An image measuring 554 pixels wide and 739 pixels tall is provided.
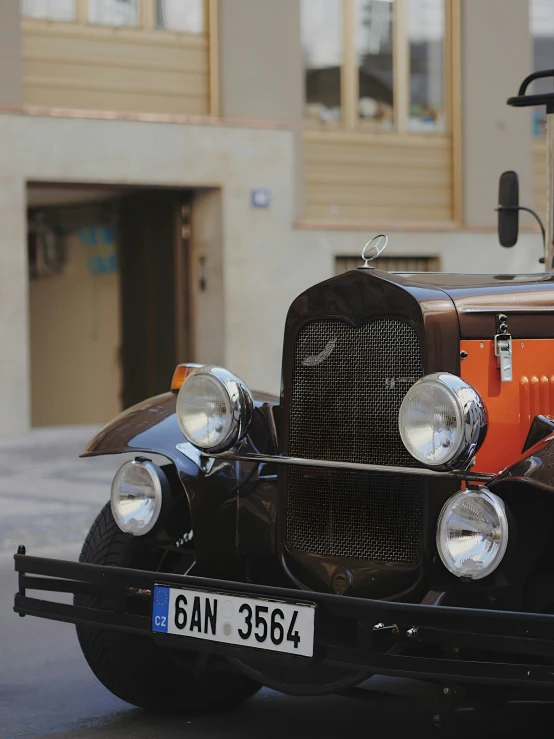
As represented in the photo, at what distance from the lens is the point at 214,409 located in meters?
4.17

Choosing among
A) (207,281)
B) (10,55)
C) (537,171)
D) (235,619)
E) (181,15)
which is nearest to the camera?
(235,619)

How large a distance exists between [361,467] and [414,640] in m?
0.58

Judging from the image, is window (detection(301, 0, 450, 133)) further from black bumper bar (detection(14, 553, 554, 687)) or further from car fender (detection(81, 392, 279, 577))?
black bumper bar (detection(14, 553, 554, 687))

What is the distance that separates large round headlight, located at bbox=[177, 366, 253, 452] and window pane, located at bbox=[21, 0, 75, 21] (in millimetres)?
10294

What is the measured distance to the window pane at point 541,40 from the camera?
16609 millimetres

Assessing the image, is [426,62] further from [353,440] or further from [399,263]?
[353,440]

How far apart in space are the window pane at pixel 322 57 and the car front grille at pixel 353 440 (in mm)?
11362

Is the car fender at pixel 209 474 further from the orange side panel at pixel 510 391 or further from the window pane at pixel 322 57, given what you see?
the window pane at pixel 322 57

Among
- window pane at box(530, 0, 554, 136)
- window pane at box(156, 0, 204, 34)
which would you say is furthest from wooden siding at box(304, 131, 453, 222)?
window pane at box(156, 0, 204, 34)

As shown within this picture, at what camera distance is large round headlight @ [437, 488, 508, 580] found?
345cm

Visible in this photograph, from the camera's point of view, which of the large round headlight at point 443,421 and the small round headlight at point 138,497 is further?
the small round headlight at point 138,497

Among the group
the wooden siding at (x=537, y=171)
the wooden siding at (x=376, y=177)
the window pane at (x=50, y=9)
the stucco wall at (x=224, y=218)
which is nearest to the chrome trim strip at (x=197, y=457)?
the stucco wall at (x=224, y=218)

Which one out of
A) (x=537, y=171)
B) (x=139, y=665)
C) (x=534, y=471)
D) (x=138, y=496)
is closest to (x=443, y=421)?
(x=534, y=471)

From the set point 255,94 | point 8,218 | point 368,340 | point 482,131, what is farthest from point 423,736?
point 482,131
